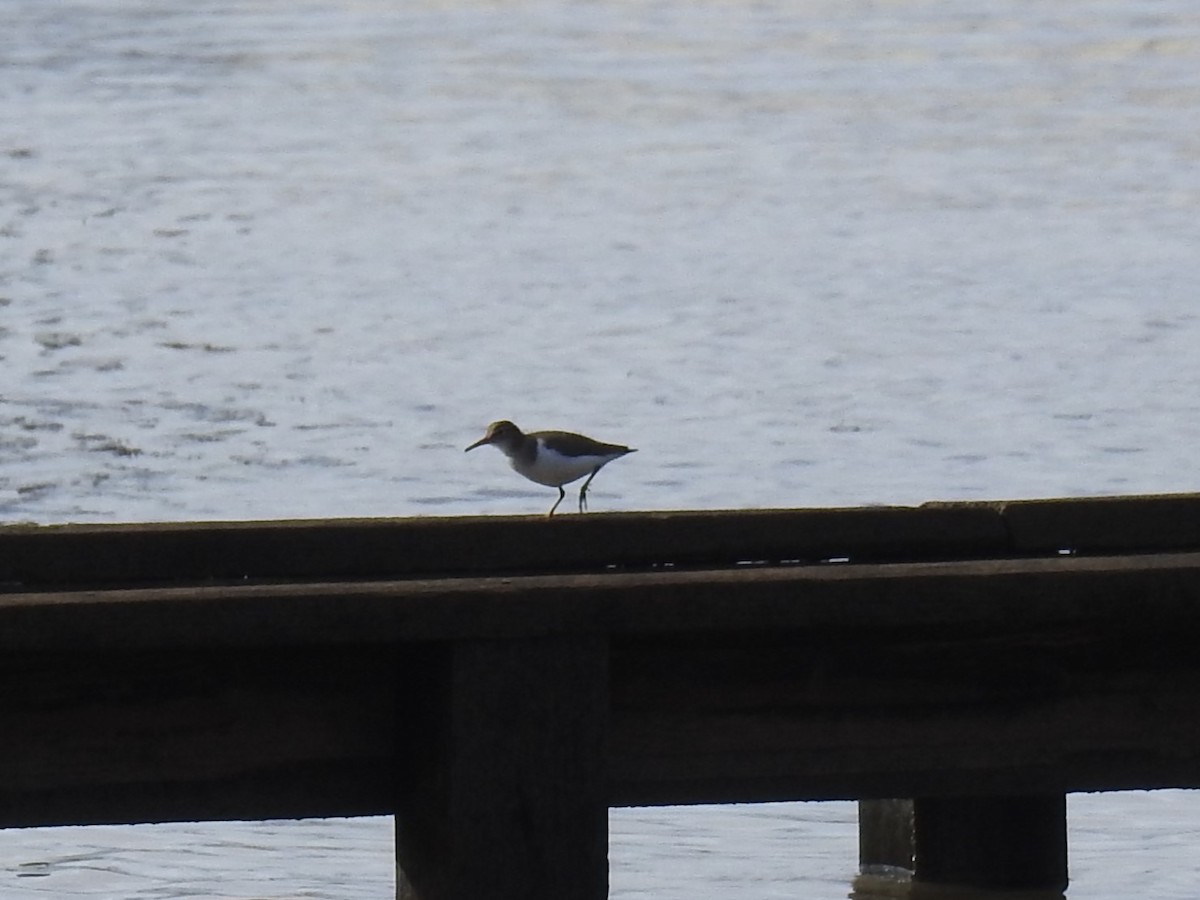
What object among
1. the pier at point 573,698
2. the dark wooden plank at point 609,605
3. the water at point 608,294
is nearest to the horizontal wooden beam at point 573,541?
the pier at point 573,698

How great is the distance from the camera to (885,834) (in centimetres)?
604

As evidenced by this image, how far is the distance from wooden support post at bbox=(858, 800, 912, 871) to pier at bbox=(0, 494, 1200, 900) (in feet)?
7.47

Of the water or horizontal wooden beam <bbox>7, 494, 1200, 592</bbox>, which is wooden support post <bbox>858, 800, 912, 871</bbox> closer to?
Answer: the water

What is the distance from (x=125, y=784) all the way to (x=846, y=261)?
52.2 ft

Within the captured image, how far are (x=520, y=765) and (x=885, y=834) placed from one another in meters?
2.83

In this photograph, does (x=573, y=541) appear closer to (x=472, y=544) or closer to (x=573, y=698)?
(x=472, y=544)

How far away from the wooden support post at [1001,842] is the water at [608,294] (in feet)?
2.15

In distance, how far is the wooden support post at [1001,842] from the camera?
18.0 feet

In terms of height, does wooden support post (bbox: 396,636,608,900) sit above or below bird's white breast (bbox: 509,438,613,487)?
below

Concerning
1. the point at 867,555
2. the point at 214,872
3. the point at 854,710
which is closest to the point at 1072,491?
the point at 214,872

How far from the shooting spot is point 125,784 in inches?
135

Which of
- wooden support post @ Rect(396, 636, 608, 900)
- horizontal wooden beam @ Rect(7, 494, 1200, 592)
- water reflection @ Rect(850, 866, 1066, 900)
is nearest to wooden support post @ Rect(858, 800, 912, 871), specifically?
water reflection @ Rect(850, 866, 1066, 900)

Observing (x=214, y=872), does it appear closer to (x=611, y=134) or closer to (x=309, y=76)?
(x=611, y=134)

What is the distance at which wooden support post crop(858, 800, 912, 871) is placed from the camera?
591 cm
